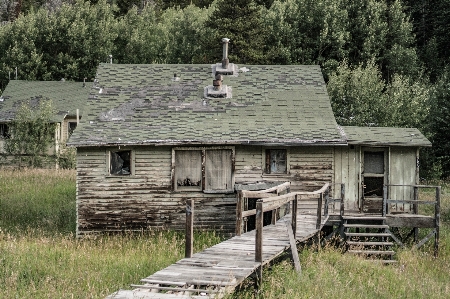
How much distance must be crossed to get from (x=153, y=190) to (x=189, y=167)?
4.39 feet

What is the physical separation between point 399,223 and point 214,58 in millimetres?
30747

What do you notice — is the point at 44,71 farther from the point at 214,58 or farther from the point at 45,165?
the point at 45,165

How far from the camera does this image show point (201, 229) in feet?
62.5

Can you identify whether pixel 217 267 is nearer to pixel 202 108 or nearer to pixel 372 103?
pixel 202 108

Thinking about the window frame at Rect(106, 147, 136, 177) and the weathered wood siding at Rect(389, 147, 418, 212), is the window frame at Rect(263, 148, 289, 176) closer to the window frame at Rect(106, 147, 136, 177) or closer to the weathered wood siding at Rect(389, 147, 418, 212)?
the weathered wood siding at Rect(389, 147, 418, 212)

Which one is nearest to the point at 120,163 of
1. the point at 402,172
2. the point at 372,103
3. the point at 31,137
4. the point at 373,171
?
the point at 373,171

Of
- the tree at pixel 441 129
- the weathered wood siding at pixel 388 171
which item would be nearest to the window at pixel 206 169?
the weathered wood siding at pixel 388 171

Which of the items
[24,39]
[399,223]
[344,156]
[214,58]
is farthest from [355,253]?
[24,39]

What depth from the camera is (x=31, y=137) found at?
3394cm

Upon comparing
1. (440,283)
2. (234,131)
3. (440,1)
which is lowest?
(440,283)

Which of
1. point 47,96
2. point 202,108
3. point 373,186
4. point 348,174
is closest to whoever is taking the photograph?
point 348,174

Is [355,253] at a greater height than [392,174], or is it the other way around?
[392,174]

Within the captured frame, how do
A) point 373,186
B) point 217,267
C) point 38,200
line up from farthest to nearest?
1. point 38,200
2. point 373,186
3. point 217,267

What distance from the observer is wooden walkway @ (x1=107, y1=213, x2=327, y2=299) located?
838 centimetres
